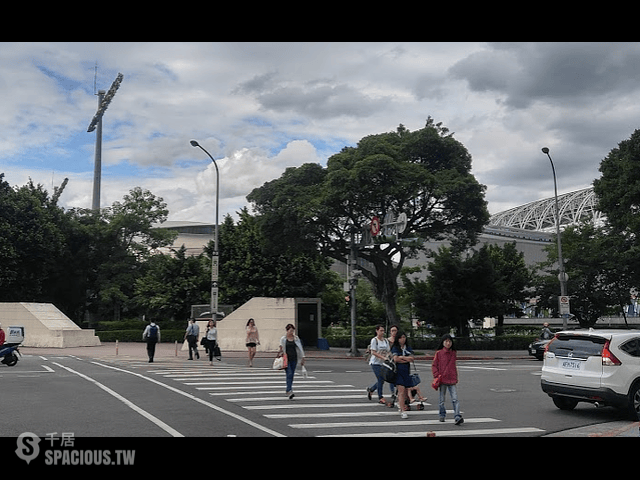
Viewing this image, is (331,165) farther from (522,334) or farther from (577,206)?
(577,206)

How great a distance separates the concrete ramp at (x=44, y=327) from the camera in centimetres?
3569

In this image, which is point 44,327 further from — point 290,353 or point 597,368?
point 597,368

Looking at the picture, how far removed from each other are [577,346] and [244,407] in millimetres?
6819

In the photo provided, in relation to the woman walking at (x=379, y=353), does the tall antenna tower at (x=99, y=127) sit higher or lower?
higher

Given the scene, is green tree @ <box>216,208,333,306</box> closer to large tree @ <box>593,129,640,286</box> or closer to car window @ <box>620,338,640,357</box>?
large tree @ <box>593,129,640,286</box>

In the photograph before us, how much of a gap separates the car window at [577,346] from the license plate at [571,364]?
12cm

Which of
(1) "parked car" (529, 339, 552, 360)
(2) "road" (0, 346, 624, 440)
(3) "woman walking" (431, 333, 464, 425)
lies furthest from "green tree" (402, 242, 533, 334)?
(3) "woman walking" (431, 333, 464, 425)

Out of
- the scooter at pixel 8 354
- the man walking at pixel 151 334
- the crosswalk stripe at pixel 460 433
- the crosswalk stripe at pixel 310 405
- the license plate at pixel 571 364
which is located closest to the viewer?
the crosswalk stripe at pixel 460 433

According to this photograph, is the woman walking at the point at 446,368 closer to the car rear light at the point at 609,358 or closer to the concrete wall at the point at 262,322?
the car rear light at the point at 609,358

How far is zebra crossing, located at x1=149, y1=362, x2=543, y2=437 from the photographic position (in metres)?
10.2

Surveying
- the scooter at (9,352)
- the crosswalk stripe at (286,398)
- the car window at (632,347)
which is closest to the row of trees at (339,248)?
the crosswalk stripe at (286,398)

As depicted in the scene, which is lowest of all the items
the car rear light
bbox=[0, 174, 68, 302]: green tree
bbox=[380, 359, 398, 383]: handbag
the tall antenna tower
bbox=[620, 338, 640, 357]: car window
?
bbox=[380, 359, 398, 383]: handbag

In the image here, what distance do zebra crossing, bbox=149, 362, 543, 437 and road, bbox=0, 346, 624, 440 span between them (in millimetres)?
21
